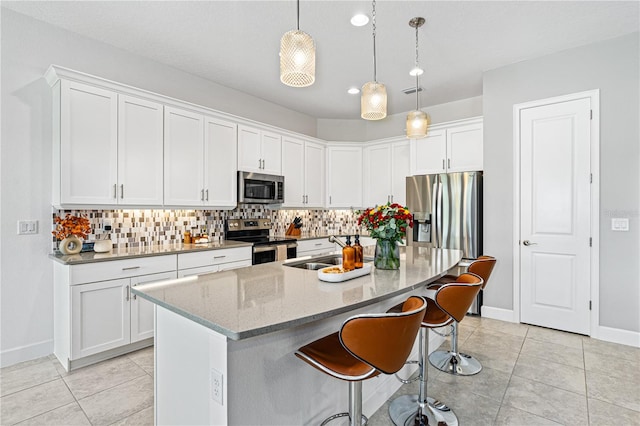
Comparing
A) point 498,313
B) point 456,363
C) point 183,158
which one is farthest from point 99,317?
point 498,313

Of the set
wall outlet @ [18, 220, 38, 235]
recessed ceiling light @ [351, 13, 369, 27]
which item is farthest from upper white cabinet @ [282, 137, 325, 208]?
wall outlet @ [18, 220, 38, 235]

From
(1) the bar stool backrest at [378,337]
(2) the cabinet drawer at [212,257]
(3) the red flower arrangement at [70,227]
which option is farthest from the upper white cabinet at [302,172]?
(1) the bar stool backrest at [378,337]

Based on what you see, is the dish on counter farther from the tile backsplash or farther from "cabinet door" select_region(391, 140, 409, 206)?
"cabinet door" select_region(391, 140, 409, 206)

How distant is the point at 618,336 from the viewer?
317 centimetres

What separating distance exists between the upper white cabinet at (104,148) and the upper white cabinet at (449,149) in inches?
132

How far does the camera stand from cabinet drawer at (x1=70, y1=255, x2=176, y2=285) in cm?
261

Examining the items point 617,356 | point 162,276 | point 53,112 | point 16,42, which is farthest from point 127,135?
point 617,356

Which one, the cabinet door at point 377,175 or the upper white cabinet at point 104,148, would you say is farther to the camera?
the cabinet door at point 377,175

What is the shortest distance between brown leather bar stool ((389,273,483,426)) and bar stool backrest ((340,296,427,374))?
679 millimetres

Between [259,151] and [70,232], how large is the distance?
2.30 m

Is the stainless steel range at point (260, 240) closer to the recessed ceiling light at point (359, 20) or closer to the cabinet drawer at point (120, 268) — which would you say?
the cabinet drawer at point (120, 268)

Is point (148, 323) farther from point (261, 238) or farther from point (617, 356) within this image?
point (617, 356)

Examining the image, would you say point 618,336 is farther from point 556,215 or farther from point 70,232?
point 70,232

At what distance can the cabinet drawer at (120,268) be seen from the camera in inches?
103
